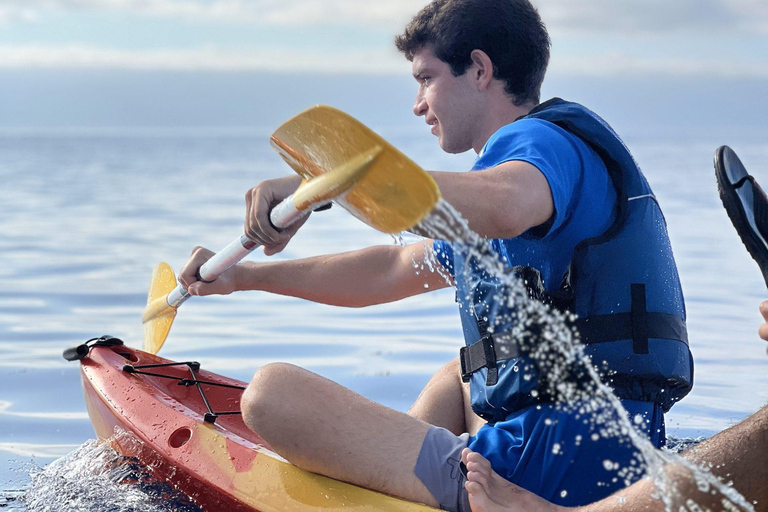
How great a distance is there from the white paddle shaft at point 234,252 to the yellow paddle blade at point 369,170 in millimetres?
107

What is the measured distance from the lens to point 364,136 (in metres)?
2.00

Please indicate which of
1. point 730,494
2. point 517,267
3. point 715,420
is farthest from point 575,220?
point 715,420

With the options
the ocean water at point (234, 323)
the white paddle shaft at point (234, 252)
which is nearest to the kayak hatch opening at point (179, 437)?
the white paddle shaft at point (234, 252)

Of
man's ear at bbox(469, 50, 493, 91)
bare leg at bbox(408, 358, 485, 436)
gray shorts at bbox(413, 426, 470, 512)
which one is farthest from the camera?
bare leg at bbox(408, 358, 485, 436)

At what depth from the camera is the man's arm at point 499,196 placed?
1.98m

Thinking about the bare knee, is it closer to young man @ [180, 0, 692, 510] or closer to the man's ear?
young man @ [180, 0, 692, 510]

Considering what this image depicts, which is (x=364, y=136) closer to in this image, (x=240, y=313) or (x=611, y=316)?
(x=611, y=316)

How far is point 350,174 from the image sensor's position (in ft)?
6.80

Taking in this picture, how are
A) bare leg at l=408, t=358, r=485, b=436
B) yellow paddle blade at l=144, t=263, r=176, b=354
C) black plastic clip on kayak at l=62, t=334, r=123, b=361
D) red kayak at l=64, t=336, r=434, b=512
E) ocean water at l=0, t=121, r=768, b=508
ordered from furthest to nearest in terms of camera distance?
ocean water at l=0, t=121, r=768, b=508 → yellow paddle blade at l=144, t=263, r=176, b=354 → black plastic clip on kayak at l=62, t=334, r=123, b=361 → bare leg at l=408, t=358, r=485, b=436 → red kayak at l=64, t=336, r=434, b=512

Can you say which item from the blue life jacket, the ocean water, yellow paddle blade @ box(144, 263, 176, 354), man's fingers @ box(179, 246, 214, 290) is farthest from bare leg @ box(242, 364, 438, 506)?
yellow paddle blade @ box(144, 263, 176, 354)

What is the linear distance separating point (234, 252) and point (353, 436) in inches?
34.6

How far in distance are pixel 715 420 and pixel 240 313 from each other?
3.95 metres

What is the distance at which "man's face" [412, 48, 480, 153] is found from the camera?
2730 mm

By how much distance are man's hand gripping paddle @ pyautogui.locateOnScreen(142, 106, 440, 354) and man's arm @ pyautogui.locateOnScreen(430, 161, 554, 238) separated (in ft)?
0.32
